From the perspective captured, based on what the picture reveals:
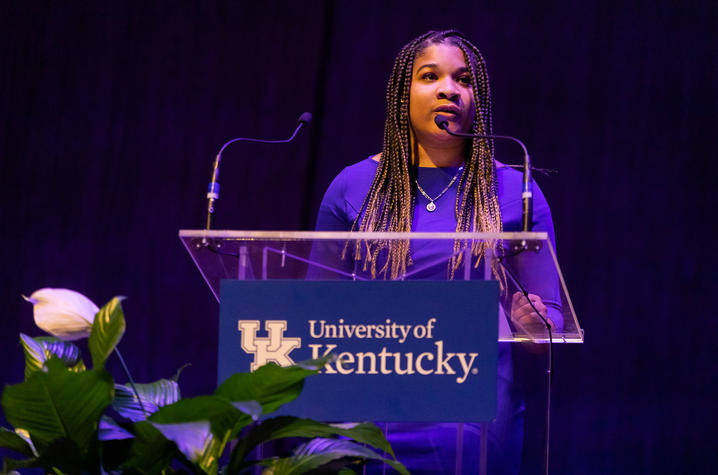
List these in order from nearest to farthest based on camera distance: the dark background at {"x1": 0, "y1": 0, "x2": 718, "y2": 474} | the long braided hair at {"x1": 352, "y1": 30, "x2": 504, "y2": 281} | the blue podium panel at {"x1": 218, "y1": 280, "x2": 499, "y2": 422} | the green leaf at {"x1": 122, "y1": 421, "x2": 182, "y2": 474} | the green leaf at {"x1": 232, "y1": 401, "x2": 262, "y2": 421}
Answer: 1. the green leaf at {"x1": 232, "y1": 401, "x2": 262, "y2": 421}
2. the green leaf at {"x1": 122, "y1": 421, "x2": 182, "y2": 474}
3. the blue podium panel at {"x1": 218, "y1": 280, "x2": 499, "y2": 422}
4. the long braided hair at {"x1": 352, "y1": 30, "x2": 504, "y2": 281}
5. the dark background at {"x1": 0, "y1": 0, "x2": 718, "y2": 474}

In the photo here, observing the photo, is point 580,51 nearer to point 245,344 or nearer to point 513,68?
point 513,68

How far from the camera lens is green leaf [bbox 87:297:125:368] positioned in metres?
0.91

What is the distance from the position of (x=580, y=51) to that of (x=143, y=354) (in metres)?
1.98

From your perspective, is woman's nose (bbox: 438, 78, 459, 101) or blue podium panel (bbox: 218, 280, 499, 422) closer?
blue podium panel (bbox: 218, 280, 499, 422)

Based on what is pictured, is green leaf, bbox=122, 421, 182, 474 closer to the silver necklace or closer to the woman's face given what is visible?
the silver necklace

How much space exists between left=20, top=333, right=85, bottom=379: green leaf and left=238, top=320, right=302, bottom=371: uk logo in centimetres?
21

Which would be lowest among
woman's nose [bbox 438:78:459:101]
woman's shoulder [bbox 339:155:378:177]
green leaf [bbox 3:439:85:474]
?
green leaf [bbox 3:439:85:474]

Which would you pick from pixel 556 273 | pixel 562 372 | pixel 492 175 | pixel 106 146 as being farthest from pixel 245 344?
pixel 106 146

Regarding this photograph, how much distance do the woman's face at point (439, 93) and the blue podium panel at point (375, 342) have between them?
0.88 m

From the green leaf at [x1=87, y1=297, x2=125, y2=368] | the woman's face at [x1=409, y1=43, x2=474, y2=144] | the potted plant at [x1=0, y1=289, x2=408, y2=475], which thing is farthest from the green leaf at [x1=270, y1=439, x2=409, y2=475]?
the woman's face at [x1=409, y1=43, x2=474, y2=144]

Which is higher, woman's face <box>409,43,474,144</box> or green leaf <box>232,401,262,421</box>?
woman's face <box>409,43,474,144</box>

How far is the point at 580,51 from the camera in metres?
2.93

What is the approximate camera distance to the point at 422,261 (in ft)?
4.02

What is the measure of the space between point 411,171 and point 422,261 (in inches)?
29.1
